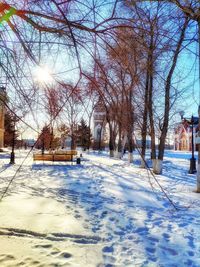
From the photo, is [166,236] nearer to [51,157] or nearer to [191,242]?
[191,242]

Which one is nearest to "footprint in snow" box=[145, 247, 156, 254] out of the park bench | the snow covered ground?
the snow covered ground

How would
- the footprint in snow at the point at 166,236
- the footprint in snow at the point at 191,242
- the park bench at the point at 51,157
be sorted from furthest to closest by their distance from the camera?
the park bench at the point at 51,157 < the footprint in snow at the point at 166,236 < the footprint in snow at the point at 191,242

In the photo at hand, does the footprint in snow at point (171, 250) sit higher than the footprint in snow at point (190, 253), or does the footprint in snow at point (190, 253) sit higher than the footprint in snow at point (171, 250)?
the footprint in snow at point (171, 250)

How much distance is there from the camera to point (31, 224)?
19.6 ft

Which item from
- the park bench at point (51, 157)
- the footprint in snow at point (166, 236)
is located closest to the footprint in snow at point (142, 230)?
the footprint in snow at point (166, 236)

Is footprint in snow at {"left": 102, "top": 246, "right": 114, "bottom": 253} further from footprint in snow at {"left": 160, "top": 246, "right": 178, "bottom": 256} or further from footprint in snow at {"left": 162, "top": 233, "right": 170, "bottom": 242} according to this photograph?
footprint in snow at {"left": 162, "top": 233, "right": 170, "bottom": 242}

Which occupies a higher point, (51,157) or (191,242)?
(51,157)

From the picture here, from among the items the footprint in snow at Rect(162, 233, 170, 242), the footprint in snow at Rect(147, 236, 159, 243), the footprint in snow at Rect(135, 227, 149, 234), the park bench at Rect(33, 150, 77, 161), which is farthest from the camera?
the park bench at Rect(33, 150, 77, 161)

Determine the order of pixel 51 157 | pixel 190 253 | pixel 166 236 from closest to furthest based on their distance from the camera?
pixel 190 253 < pixel 166 236 < pixel 51 157

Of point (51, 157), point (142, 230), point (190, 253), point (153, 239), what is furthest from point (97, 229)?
point (51, 157)

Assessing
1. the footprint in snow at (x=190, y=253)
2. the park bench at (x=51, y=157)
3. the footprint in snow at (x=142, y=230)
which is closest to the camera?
the footprint in snow at (x=190, y=253)

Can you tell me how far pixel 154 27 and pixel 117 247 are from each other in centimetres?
302

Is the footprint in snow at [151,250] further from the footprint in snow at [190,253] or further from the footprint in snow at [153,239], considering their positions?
the footprint in snow at [190,253]

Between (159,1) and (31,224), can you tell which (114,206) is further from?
(159,1)
